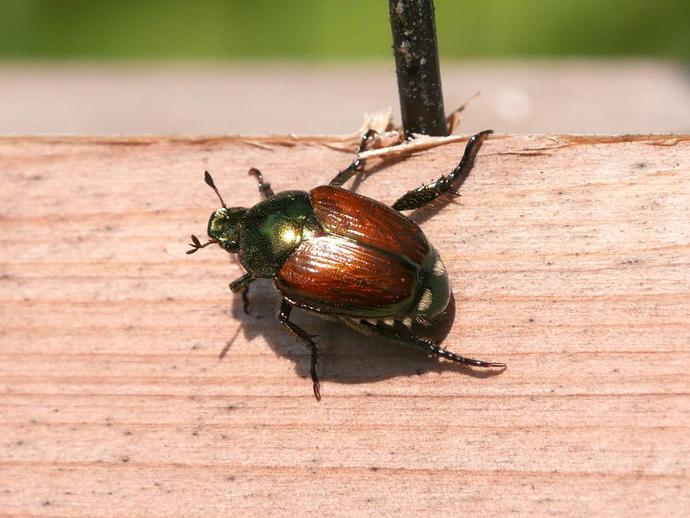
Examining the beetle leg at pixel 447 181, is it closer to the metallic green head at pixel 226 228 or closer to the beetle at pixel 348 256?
the beetle at pixel 348 256

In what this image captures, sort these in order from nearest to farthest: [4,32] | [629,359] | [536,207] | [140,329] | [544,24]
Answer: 1. [629,359]
2. [536,207]
3. [140,329]
4. [544,24]
5. [4,32]

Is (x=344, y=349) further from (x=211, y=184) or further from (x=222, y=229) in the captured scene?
(x=211, y=184)

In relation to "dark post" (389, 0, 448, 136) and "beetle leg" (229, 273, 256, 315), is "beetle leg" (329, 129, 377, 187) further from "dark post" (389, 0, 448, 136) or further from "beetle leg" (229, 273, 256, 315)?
"beetle leg" (229, 273, 256, 315)

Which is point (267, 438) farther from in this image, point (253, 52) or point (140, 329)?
point (253, 52)

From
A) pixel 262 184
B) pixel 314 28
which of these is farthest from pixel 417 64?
pixel 314 28

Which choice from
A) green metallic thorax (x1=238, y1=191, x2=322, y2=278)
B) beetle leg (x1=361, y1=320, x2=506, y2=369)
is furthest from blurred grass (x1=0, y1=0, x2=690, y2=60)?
beetle leg (x1=361, y1=320, x2=506, y2=369)

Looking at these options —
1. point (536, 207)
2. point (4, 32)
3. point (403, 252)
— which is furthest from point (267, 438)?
point (4, 32)

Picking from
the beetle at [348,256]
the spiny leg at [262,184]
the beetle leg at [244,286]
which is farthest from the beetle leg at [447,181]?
the beetle leg at [244,286]
